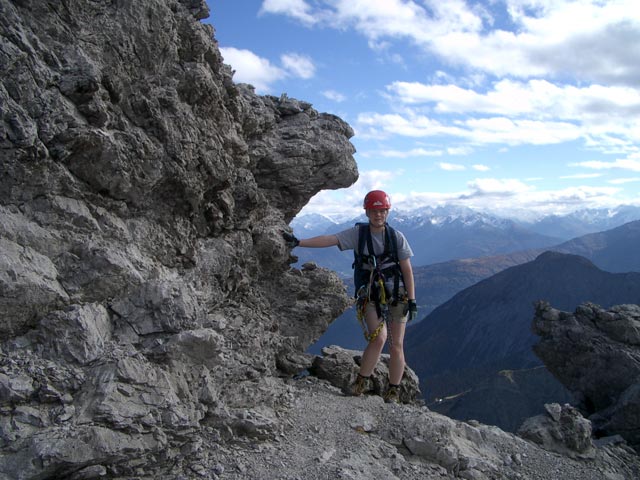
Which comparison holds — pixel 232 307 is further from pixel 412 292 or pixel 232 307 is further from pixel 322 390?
pixel 412 292

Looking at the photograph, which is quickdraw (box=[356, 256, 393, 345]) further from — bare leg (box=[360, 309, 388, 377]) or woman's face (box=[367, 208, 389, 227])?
woman's face (box=[367, 208, 389, 227])

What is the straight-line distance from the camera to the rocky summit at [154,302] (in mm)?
6957

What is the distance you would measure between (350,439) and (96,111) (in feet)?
27.6

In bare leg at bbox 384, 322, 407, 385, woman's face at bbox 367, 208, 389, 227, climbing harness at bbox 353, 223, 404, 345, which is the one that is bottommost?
bare leg at bbox 384, 322, 407, 385

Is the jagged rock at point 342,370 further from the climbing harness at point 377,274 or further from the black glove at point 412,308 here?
the black glove at point 412,308

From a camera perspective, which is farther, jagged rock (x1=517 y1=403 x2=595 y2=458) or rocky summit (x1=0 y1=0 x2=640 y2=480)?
jagged rock (x1=517 y1=403 x2=595 y2=458)

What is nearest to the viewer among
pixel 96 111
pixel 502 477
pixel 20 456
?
pixel 20 456

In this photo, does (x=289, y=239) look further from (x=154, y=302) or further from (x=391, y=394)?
(x=154, y=302)

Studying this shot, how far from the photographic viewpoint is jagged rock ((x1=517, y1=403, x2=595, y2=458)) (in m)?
13.2

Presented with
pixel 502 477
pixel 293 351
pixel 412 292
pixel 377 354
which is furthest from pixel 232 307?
pixel 502 477

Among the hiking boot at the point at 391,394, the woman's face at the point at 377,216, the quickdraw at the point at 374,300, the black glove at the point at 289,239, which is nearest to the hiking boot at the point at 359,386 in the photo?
the hiking boot at the point at 391,394

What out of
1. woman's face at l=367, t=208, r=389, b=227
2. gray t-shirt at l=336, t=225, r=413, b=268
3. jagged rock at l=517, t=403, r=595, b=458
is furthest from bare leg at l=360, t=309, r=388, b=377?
jagged rock at l=517, t=403, r=595, b=458

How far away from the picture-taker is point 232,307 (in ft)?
39.8

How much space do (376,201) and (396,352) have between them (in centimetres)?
405
